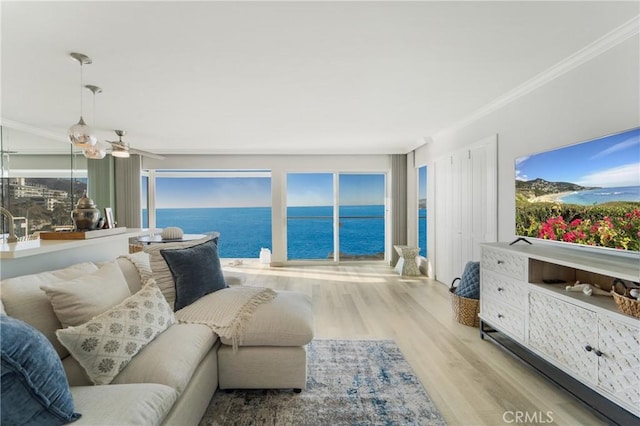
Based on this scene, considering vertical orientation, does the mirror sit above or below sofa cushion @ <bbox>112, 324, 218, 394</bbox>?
above

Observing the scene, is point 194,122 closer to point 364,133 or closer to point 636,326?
point 364,133

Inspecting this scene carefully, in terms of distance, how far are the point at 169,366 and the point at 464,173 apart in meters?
3.85

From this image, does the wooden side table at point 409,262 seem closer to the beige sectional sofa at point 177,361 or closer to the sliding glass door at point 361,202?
the sliding glass door at point 361,202

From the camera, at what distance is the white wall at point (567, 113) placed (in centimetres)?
198

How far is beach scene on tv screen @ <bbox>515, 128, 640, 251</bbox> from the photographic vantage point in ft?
6.05

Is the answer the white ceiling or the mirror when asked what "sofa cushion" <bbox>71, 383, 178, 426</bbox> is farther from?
the mirror

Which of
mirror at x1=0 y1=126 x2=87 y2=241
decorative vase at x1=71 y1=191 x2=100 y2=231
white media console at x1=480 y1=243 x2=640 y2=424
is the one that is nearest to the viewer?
white media console at x1=480 y1=243 x2=640 y2=424

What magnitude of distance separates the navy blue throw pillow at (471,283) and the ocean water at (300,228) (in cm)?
340

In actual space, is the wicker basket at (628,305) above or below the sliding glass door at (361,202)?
below

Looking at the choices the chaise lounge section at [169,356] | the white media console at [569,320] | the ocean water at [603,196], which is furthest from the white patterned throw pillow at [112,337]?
the ocean water at [603,196]

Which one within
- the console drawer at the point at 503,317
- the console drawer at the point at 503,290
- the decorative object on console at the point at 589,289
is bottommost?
the console drawer at the point at 503,317

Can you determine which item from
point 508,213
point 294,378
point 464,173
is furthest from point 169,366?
point 464,173

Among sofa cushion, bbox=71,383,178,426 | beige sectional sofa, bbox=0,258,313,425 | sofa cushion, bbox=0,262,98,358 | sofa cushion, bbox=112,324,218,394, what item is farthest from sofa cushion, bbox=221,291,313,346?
sofa cushion, bbox=0,262,98,358

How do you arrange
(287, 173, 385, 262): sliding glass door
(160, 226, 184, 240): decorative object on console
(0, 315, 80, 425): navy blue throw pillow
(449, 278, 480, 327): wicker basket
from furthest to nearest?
(287, 173, 385, 262): sliding glass door
(160, 226, 184, 240): decorative object on console
(449, 278, 480, 327): wicker basket
(0, 315, 80, 425): navy blue throw pillow
